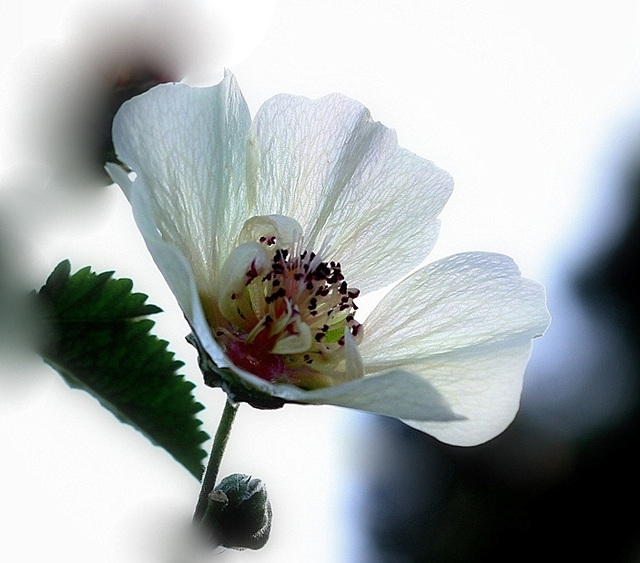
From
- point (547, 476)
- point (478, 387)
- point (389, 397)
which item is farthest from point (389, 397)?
point (547, 476)

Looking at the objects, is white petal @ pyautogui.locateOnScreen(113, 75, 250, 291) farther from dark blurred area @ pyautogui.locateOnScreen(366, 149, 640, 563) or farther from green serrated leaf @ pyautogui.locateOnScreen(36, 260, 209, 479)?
dark blurred area @ pyautogui.locateOnScreen(366, 149, 640, 563)

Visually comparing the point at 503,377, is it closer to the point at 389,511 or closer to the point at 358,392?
the point at 358,392

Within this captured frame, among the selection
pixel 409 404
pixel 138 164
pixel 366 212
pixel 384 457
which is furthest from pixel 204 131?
pixel 384 457

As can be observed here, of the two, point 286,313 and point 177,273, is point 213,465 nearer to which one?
point 177,273

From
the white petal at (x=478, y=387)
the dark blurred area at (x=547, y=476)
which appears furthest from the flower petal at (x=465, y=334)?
the dark blurred area at (x=547, y=476)

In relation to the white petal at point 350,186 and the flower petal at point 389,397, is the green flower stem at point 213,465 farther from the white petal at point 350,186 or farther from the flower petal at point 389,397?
the white petal at point 350,186

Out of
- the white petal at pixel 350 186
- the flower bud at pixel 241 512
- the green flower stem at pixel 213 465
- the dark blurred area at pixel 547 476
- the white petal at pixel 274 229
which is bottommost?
the dark blurred area at pixel 547 476
